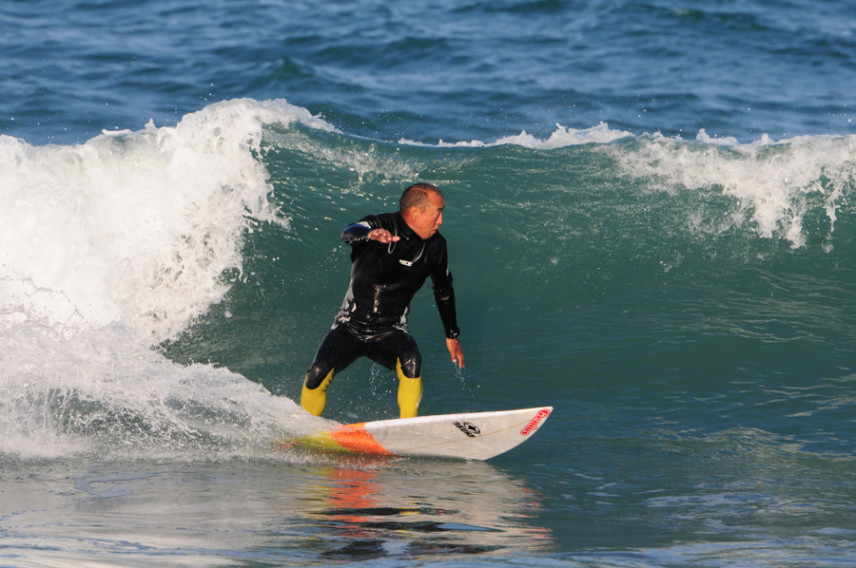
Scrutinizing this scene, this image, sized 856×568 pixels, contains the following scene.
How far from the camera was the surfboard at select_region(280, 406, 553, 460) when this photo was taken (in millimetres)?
5410

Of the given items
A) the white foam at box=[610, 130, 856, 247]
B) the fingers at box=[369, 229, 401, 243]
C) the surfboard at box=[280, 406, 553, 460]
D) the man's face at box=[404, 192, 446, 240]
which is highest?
the white foam at box=[610, 130, 856, 247]

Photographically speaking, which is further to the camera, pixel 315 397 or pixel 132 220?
pixel 132 220

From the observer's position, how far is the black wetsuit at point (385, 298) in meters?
5.52

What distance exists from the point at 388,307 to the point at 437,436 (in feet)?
2.77

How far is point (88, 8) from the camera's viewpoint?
61.9 ft

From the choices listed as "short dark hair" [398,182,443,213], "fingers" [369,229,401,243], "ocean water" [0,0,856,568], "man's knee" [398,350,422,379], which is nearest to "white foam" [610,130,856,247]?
"ocean water" [0,0,856,568]

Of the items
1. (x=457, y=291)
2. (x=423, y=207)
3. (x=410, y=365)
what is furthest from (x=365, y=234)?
(x=457, y=291)

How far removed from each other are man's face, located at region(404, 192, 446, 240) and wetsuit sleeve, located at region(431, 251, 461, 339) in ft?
1.04

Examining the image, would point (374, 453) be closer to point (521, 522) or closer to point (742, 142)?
point (521, 522)

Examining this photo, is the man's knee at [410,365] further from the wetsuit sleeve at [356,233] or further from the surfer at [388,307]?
the wetsuit sleeve at [356,233]

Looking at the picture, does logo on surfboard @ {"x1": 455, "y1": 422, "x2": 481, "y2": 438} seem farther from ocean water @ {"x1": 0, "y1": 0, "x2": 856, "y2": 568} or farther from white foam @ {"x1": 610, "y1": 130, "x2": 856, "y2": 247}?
white foam @ {"x1": 610, "y1": 130, "x2": 856, "y2": 247}

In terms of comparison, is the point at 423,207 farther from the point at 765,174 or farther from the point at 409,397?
the point at 765,174

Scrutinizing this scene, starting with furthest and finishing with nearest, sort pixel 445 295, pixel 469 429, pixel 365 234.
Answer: pixel 445 295 → pixel 469 429 → pixel 365 234

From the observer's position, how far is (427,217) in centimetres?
529
